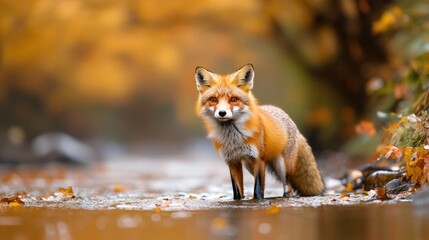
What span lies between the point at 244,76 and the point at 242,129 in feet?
1.68

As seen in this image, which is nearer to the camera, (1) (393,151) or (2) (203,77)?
(1) (393,151)

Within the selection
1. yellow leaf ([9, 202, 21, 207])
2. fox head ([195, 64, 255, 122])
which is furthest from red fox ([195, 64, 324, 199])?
yellow leaf ([9, 202, 21, 207])

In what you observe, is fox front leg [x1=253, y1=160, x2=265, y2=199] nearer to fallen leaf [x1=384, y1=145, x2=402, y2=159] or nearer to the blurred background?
fallen leaf [x1=384, y1=145, x2=402, y2=159]

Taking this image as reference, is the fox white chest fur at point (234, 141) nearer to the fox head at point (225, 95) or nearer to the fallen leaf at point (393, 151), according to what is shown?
the fox head at point (225, 95)

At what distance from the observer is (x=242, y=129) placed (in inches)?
307

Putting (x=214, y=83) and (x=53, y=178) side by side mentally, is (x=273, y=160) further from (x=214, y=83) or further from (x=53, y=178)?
(x=53, y=178)

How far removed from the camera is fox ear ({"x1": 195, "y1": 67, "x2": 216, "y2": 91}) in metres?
7.81

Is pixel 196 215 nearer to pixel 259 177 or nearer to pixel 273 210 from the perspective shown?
pixel 273 210

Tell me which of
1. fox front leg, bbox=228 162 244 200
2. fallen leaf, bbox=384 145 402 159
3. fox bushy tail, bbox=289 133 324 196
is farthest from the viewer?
fox bushy tail, bbox=289 133 324 196

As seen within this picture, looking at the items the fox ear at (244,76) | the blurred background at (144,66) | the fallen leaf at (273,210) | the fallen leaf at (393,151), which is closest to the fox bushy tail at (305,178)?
the fallen leaf at (393,151)

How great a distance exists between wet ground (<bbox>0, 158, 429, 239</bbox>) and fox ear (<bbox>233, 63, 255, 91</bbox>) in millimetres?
1118

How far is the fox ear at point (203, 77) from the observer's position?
7812 millimetres

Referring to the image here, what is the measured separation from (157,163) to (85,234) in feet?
42.5

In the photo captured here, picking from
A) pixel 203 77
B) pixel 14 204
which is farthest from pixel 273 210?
pixel 14 204
